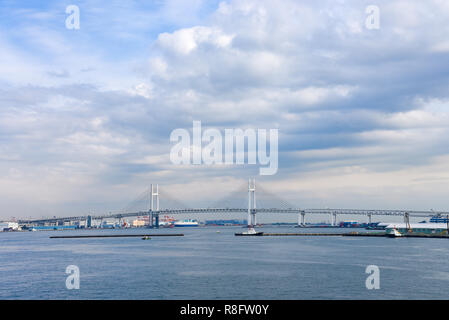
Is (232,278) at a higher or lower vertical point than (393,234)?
higher

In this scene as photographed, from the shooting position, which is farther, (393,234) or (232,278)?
(393,234)

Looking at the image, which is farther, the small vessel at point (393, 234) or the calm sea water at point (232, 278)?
the small vessel at point (393, 234)

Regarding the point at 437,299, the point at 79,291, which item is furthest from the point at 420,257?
the point at 79,291

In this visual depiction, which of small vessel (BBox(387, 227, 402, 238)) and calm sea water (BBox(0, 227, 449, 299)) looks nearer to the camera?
calm sea water (BBox(0, 227, 449, 299))

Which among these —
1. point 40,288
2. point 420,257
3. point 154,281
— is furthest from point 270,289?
point 420,257

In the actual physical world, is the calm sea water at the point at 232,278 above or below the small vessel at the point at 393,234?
above

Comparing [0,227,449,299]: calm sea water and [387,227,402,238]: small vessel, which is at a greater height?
[0,227,449,299]: calm sea water
